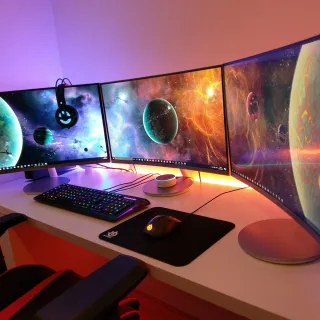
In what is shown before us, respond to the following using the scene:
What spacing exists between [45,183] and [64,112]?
0.37 metres

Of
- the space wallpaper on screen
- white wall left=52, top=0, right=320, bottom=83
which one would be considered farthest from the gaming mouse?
white wall left=52, top=0, right=320, bottom=83

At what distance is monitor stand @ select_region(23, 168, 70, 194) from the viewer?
147cm

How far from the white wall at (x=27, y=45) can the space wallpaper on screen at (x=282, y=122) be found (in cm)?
128

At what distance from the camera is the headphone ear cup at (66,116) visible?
149cm

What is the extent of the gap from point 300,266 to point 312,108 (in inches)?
13.9

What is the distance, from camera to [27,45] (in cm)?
181

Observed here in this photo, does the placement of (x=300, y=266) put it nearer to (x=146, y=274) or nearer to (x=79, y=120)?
(x=146, y=274)

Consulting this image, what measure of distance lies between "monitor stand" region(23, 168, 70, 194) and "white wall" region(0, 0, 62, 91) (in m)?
0.55

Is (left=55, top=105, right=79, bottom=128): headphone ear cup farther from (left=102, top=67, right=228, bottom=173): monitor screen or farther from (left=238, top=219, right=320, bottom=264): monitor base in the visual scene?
(left=238, top=219, right=320, bottom=264): monitor base

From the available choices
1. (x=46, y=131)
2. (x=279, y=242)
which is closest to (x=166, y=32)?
(x=46, y=131)

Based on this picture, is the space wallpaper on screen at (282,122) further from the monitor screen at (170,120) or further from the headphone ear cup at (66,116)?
the headphone ear cup at (66,116)

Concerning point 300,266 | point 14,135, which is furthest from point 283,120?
point 14,135

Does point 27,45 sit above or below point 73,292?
above

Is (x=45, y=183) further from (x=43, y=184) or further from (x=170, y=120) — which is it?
(x=170, y=120)
